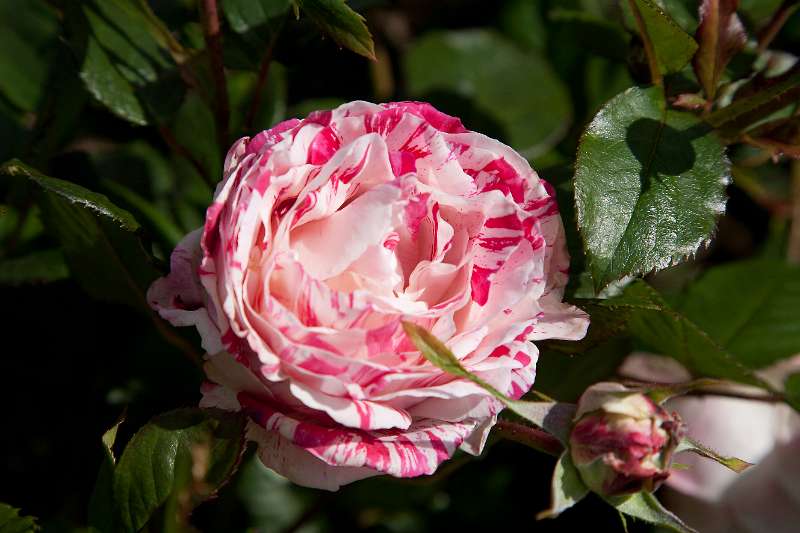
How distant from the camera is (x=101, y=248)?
0.63 metres

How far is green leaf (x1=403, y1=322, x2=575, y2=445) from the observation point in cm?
47

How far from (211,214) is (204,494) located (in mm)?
147

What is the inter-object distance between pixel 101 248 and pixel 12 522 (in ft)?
0.60

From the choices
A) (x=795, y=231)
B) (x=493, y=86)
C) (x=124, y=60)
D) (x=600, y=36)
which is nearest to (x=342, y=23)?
(x=124, y=60)

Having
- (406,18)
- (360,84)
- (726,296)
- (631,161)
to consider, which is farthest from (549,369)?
(406,18)

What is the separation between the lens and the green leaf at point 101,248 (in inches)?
23.6

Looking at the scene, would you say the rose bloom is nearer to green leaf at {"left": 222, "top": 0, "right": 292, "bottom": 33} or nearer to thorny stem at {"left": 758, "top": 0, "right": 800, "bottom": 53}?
green leaf at {"left": 222, "top": 0, "right": 292, "bottom": 33}

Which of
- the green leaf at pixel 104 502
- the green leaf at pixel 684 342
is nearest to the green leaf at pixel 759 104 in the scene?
the green leaf at pixel 684 342

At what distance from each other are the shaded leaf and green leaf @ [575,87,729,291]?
3 cm

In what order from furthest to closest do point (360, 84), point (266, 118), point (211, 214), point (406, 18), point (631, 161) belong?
1. point (406, 18)
2. point (360, 84)
3. point (266, 118)
4. point (631, 161)
5. point (211, 214)

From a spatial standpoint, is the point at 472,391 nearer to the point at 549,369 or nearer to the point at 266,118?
the point at 549,369

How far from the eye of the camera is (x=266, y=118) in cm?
82

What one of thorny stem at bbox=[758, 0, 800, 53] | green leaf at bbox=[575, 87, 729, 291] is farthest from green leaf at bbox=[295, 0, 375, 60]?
thorny stem at bbox=[758, 0, 800, 53]

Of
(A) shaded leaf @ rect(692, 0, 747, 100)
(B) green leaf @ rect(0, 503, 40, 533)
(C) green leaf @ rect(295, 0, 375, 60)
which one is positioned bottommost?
(B) green leaf @ rect(0, 503, 40, 533)
